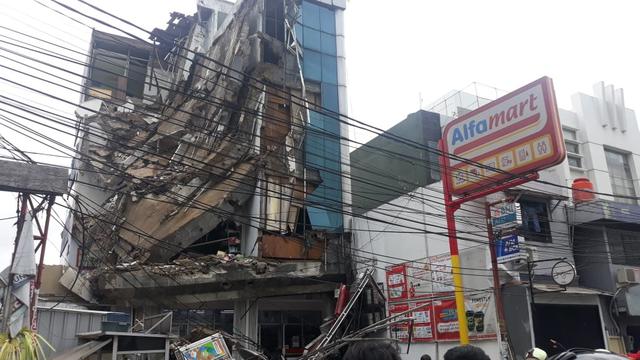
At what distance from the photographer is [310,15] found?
27.2 metres

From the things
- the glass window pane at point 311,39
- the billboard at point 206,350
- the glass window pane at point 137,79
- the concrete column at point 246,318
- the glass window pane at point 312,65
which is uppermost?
the glass window pane at point 137,79

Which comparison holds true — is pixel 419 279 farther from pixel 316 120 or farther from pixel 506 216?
pixel 316 120

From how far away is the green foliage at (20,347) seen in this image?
7.28 m

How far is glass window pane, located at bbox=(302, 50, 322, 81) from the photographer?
2581cm

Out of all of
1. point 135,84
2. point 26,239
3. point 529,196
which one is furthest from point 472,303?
point 135,84

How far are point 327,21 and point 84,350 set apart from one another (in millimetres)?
22232

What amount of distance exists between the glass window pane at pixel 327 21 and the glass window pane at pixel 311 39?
77 cm

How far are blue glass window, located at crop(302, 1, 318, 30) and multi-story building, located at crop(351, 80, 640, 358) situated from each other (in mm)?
9110

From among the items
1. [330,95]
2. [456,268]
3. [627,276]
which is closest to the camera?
[456,268]

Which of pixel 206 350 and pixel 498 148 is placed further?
pixel 498 148

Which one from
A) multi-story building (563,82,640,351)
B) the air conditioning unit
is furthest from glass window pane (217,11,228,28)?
the air conditioning unit

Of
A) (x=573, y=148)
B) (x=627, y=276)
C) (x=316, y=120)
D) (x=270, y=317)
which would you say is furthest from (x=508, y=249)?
(x=316, y=120)

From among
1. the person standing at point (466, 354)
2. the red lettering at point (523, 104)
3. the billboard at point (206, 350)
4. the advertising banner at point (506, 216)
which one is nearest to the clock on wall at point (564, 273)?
the advertising banner at point (506, 216)

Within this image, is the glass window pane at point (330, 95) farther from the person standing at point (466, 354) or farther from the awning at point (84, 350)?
the person standing at point (466, 354)
